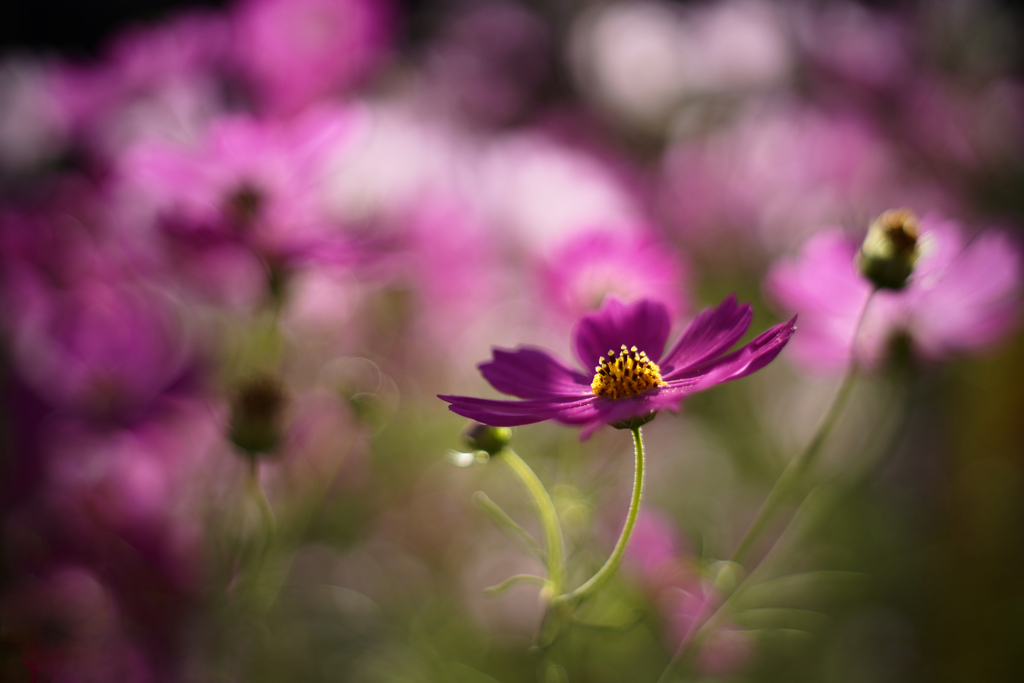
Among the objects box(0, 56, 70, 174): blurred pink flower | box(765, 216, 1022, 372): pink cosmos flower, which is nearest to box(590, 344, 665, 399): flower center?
box(765, 216, 1022, 372): pink cosmos flower

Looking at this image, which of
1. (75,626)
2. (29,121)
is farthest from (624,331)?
(29,121)

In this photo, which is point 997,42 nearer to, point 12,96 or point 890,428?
point 890,428

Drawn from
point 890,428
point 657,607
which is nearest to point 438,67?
point 890,428

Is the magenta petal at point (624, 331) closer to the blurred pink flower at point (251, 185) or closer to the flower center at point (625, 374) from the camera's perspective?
the flower center at point (625, 374)

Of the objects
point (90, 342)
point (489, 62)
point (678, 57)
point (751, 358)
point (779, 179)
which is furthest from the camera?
point (489, 62)

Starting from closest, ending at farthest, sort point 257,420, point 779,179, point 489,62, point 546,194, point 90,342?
point 257,420 < point 90,342 < point 546,194 < point 779,179 < point 489,62

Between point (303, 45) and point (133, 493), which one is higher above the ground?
point (303, 45)

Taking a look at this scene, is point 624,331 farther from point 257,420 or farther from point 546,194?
point 546,194
